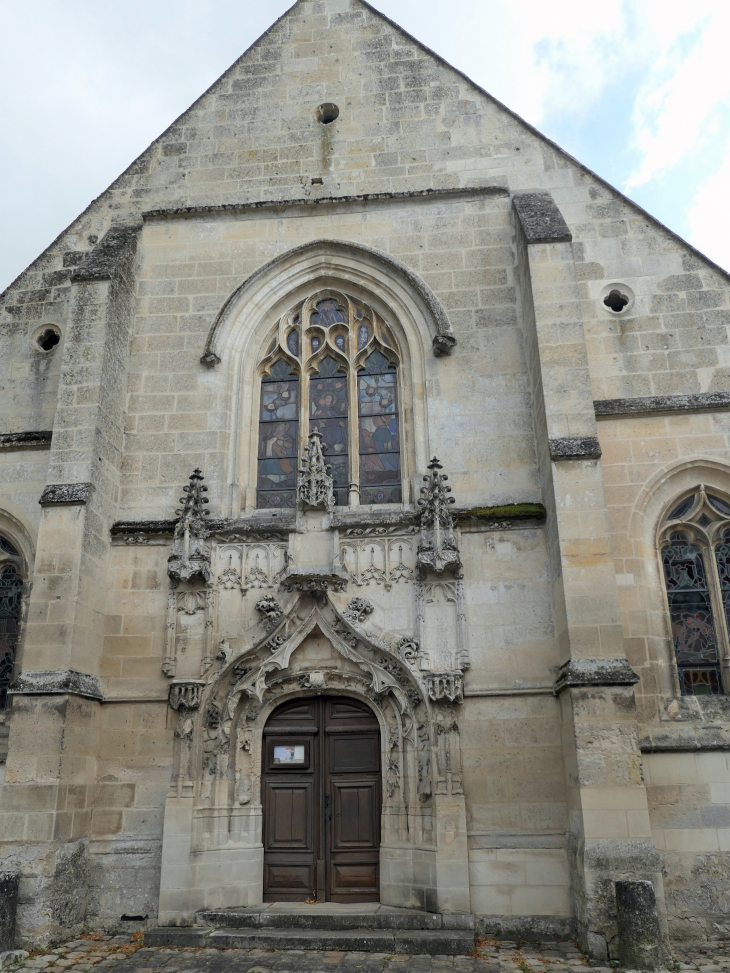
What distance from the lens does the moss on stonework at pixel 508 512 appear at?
8922 mm

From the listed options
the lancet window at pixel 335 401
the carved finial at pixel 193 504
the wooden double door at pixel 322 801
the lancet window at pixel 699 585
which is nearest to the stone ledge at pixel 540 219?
the lancet window at pixel 335 401

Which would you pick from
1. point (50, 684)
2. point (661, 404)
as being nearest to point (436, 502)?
point (661, 404)

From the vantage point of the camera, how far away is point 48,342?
10852 mm

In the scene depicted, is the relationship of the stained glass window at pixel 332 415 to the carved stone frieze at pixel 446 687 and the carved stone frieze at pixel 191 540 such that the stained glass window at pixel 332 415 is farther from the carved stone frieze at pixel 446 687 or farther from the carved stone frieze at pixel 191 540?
the carved stone frieze at pixel 446 687

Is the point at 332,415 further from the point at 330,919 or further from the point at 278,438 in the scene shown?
the point at 330,919

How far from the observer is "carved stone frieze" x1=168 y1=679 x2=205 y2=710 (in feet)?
28.0

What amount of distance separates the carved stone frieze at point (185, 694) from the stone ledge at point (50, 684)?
2.90 ft

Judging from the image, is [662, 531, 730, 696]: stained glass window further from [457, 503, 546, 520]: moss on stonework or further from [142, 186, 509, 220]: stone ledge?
[142, 186, 509, 220]: stone ledge

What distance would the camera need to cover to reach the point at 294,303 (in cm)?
1079

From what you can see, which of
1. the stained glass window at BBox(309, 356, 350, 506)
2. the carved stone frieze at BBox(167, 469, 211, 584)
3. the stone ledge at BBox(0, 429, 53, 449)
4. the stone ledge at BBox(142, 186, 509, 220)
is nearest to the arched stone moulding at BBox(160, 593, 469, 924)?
the carved stone frieze at BBox(167, 469, 211, 584)

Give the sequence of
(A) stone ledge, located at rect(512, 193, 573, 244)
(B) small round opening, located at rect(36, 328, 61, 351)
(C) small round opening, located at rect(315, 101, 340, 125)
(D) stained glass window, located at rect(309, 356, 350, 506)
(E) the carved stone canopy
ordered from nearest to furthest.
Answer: (E) the carved stone canopy < (A) stone ledge, located at rect(512, 193, 573, 244) < (D) stained glass window, located at rect(309, 356, 350, 506) < (B) small round opening, located at rect(36, 328, 61, 351) < (C) small round opening, located at rect(315, 101, 340, 125)

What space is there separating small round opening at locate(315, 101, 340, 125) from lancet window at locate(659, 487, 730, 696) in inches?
284

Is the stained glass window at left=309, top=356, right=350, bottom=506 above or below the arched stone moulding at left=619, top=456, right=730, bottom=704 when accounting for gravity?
above

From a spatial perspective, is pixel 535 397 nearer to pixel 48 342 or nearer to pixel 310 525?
pixel 310 525
